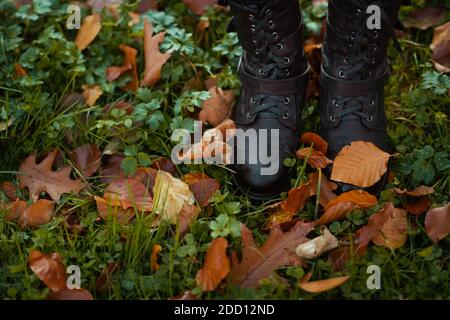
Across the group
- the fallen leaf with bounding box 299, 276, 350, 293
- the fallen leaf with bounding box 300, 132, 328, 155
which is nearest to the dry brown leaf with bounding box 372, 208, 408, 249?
the fallen leaf with bounding box 299, 276, 350, 293

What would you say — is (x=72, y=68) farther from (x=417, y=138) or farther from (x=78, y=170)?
(x=417, y=138)

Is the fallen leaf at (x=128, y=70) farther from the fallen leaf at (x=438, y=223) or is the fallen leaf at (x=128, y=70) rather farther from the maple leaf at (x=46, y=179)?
the fallen leaf at (x=438, y=223)

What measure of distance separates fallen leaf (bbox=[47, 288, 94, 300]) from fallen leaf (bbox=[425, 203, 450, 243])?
2.49ft

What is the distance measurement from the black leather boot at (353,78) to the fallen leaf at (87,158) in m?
0.60

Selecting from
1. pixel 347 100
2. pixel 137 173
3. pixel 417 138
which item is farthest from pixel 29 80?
pixel 417 138

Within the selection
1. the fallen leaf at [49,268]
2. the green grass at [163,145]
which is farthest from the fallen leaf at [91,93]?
the fallen leaf at [49,268]

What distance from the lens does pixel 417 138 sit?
1728 mm

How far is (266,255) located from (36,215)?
563 millimetres

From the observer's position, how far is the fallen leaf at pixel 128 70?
1.92 metres

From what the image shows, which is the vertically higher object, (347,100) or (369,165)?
(347,100)

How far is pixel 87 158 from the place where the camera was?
1716 millimetres

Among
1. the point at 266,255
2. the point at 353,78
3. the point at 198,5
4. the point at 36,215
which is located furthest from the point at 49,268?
the point at 198,5

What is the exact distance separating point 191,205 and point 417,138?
0.65m
